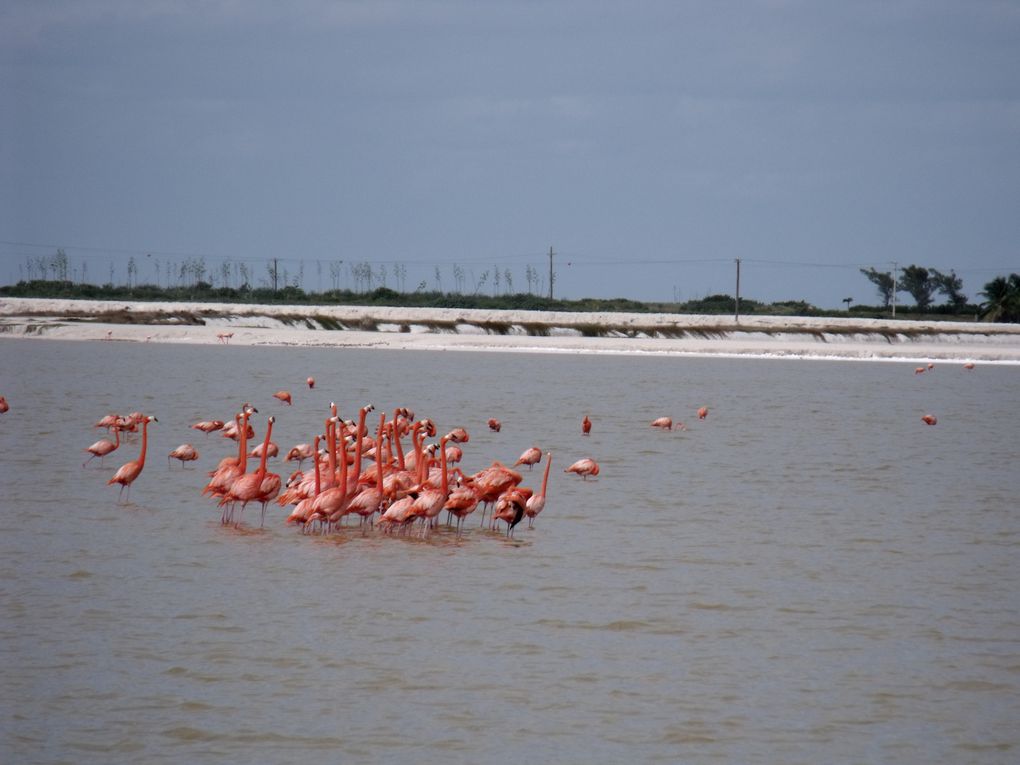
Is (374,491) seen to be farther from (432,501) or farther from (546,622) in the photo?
(546,622)

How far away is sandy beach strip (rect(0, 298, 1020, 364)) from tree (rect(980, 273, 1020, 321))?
9999 mm

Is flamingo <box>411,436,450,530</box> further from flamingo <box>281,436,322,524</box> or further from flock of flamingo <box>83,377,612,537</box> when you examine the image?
flamingo <box>281,436,322,524</box>

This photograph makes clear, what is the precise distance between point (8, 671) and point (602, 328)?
2510 inches

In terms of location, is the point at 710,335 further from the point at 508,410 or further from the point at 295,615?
the point at 295,615

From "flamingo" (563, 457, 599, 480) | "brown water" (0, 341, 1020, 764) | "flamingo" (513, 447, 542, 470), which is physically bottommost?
"brown water" (0, 341, 1020, 764)

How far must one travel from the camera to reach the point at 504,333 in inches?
2783

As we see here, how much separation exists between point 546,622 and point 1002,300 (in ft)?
309

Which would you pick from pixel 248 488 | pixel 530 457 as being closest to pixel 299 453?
pixel 530 457

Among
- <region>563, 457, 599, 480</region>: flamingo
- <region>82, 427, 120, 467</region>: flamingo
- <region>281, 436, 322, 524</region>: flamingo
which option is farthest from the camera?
<region>82, 427, 120, 467</region>: flamingo

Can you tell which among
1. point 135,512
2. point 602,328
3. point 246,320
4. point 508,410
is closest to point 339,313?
point 246,320

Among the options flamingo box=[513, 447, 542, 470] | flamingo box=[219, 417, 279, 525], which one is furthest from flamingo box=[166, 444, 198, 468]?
flamingo box=[219, 417, 279, 525]

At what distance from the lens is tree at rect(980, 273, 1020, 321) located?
95.9 meters

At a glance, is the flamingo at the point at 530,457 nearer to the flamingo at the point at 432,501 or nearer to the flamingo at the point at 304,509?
the flamingo at the point at 432,501

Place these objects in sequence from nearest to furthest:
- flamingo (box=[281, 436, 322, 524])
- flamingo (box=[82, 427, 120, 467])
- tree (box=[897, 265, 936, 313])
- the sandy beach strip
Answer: flamingo (box=[281, 436, 322, 524]) < flamingo (box=[82, 427, 120, 467]) < the sandy beach strip < tree (box=[897, 265, 936, 313])
